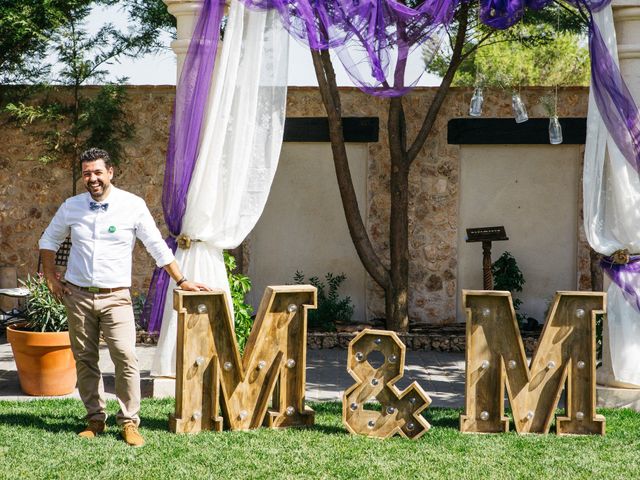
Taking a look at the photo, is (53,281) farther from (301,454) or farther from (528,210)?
(528,210)

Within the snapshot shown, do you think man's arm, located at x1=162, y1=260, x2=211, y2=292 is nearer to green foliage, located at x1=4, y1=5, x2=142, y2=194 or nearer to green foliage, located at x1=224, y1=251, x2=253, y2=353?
green foliage, located at x1=224, y1=251, x2=253, y2=353

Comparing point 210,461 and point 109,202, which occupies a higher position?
point 109,202

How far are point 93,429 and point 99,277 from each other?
938mm

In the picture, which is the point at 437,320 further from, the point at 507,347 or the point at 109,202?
the point at 109,202

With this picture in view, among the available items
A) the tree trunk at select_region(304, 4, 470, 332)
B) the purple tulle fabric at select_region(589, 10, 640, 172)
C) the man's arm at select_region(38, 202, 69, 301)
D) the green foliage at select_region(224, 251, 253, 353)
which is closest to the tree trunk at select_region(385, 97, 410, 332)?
the tree trunk at select_region(304, 4, 470, 332)

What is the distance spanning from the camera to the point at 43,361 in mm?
6570

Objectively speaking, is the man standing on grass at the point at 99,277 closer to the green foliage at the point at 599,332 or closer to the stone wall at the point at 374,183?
the green foliage at the point at 599,332

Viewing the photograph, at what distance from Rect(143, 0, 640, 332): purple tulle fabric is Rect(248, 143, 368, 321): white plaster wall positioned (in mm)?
3845

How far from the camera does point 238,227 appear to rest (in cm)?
638

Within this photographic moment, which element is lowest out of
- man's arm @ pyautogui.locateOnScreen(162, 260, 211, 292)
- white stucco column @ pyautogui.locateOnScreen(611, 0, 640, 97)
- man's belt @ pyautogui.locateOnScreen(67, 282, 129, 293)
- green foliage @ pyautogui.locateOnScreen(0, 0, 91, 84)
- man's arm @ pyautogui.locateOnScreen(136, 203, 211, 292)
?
man's belt @ pyautogui.locateOnScreen(67, 282, 129, 293)

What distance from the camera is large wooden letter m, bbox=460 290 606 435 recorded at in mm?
5699

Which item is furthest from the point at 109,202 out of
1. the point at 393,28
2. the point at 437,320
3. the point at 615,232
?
the point at 437,320

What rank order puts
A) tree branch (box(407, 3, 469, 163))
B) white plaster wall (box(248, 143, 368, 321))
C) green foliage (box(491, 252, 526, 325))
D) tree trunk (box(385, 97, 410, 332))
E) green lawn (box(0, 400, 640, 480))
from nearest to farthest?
green lawn (box(0, 400, 640, 480))
tree branch (box(407, 3, 469, 163))
tree trunk (box(385, 97, 410, 332))
green foliage (box(491, 252, 526, 325))
white plaster wall (box(248, 143, 368, 321))

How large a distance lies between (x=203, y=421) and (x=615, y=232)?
10.4 feet
